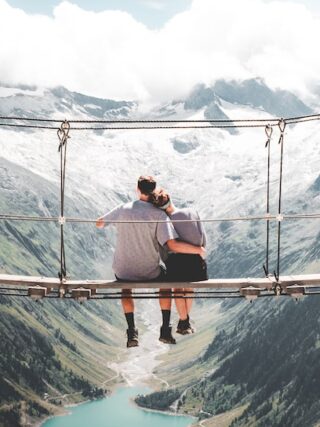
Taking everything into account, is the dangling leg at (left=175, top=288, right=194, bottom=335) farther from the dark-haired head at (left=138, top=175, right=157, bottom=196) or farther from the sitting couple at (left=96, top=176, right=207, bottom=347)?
the dark-haired head at (left=138, top=175, right=157, bottom=196)

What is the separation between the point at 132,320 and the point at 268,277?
137 inches

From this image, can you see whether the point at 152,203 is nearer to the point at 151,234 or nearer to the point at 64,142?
the point at 151,234

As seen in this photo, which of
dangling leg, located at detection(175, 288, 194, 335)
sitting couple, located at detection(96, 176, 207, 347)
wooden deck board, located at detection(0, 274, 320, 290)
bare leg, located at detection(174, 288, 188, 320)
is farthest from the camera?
bare leg, located at detection(174, 288, 188, 320)

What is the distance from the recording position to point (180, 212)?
16.0 m

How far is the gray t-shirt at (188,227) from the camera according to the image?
16.1 metres

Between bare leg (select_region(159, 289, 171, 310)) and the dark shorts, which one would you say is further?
the dark shorts

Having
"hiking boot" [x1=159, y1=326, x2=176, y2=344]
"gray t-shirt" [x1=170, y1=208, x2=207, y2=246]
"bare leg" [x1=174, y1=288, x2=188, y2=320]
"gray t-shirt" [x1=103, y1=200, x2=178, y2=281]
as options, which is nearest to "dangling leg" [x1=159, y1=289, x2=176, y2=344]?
"hiking boot" [x1=159, y1=326, x2=176, y2=344]

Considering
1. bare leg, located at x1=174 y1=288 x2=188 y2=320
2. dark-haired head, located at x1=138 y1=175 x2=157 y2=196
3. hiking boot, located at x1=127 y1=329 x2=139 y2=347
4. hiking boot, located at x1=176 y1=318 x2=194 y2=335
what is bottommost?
hiking boot, located at x1=127 y1=329 x2=139 y2=347

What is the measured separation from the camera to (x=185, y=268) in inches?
640

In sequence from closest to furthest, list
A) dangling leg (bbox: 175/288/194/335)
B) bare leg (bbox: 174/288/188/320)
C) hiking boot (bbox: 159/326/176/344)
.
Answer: dangling leg (bbox: 175/288/194/335) → bare leg (bbox: 174/288/188/320) → hiking boot (bbox: 159/326/176/344)

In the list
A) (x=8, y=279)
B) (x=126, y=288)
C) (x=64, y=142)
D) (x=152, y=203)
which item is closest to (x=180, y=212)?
(x=152, y=203)

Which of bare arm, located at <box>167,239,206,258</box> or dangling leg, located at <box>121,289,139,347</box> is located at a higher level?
bare arm, located at <box>167,239,206,258</box>

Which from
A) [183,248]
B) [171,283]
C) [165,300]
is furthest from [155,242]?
[165,300]

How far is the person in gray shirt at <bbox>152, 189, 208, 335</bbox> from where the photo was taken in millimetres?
15992
